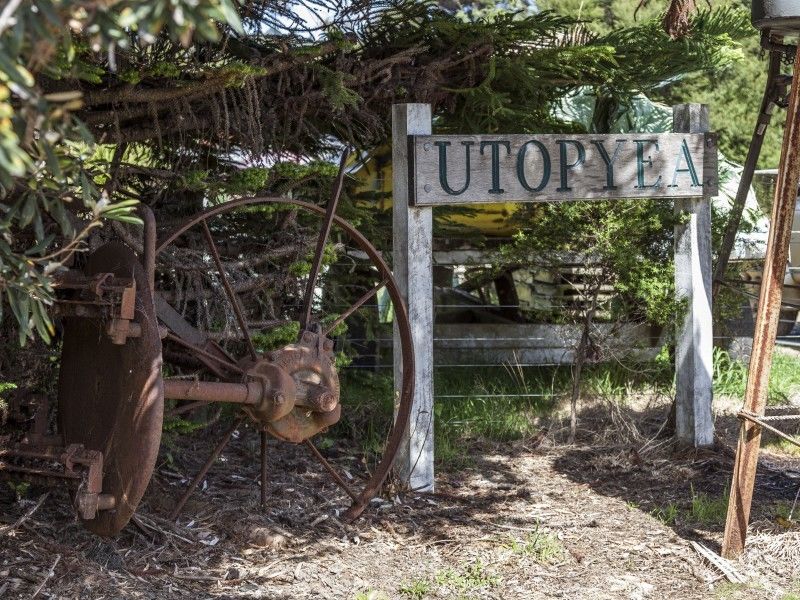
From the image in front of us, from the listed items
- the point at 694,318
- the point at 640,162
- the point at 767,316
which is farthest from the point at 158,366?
the point at 694,318

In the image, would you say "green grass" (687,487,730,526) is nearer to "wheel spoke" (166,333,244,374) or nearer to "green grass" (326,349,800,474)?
"green grass" (326,349,800,474)

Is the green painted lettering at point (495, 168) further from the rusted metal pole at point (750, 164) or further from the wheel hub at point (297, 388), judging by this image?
the rusted metal pole at point (750, 164)

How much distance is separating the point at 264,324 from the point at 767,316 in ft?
7.77

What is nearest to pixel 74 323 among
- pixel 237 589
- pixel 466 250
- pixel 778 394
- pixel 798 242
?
pixel 237 589

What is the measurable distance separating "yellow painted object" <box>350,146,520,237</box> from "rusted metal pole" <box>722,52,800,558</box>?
2.15m

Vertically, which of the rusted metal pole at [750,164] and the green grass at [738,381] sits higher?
the rusted metal pole at [750,164]

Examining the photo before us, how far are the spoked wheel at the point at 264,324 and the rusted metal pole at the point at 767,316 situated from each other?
157 centimetres

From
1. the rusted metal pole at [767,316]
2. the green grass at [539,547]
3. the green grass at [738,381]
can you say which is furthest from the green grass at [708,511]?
the green grass at [738,381]

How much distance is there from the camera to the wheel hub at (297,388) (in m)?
4.34

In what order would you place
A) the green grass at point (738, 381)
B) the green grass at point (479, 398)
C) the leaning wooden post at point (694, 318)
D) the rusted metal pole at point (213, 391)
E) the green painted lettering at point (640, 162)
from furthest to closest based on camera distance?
1. the green grass at point (738, 381)
2. the green grass at point (479, 398)
3. the leaning wooden post at point (694, 318)
4. the green painted lettering at point (640, 162)
5. the rusted metal pole at point (213, 391)

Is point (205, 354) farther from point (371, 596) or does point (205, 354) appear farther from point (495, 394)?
point (495, 394)

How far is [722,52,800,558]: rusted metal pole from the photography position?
14.4 feet

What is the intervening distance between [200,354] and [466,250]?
357 cm

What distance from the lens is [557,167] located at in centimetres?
561
